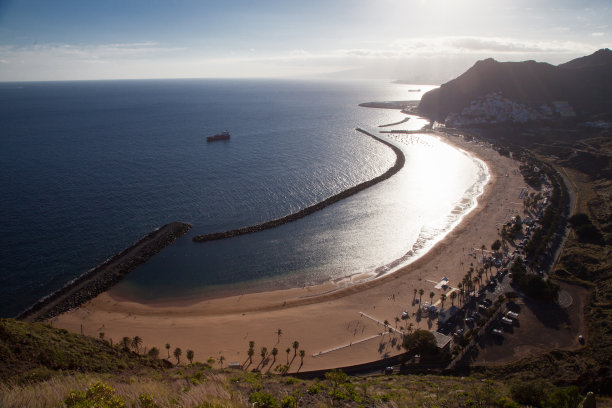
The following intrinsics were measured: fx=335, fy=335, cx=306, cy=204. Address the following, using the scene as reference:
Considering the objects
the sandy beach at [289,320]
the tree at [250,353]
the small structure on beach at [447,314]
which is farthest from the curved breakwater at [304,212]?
the small structure on beach at [447,314]

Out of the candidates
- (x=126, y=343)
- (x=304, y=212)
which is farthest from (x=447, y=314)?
(x=304, y=212)

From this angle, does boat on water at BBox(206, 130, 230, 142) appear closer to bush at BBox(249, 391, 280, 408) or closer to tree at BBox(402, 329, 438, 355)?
tree at BBox(402, 329, 438, 355)

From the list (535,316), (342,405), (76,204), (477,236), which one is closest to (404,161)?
(477,236)

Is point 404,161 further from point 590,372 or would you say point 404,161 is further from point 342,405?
point 342,405

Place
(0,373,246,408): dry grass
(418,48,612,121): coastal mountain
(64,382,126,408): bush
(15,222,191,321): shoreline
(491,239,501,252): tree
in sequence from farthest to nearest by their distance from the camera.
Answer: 1. (418,48,612,121): coastal mountain
2. (491,239,501,252): tree
3. (15,222,191,321): shoreline
4. (0,373,246,408): dry grass
5. (64,382,126,408): bush

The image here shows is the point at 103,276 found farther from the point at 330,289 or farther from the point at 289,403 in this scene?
the point at 289,403

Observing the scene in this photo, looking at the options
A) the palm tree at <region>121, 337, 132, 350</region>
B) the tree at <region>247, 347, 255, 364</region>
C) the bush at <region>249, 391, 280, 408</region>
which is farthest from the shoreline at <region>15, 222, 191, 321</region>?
the bush at <region>249, 391, 280, 408</region>
